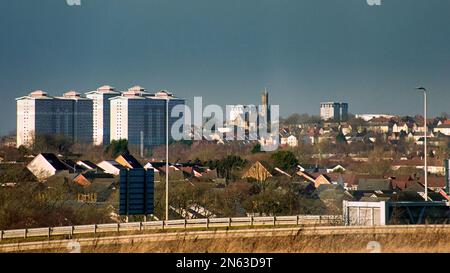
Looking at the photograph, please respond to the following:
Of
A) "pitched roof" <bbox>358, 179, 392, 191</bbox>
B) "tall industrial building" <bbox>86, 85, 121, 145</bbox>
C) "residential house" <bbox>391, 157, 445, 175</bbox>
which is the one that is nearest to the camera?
"pitched roof" <bbox>358, 179, 392, 191</bbox>

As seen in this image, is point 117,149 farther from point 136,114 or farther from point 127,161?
point 136,114

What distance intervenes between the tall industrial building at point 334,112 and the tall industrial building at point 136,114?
10054mm

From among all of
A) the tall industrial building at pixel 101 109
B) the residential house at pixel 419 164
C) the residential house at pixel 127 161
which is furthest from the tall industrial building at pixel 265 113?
the residential house at pixel 127 161

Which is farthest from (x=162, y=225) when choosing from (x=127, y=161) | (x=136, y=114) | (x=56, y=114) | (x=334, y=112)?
(x=136, y=114)

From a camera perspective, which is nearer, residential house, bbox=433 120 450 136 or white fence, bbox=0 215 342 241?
white fence, bbox=0 215 342 241

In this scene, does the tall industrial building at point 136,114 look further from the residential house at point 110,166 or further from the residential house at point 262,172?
the residential house at point 262,172

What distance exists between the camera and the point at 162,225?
16828mm

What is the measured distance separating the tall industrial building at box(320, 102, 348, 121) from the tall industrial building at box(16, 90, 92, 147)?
14.3 metres

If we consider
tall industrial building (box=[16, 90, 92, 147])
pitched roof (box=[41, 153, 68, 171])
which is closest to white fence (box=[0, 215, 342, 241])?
pitched roof (box=[41, 153, 68, 171])

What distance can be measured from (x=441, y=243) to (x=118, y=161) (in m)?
31.7

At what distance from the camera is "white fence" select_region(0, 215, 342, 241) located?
15648 mm

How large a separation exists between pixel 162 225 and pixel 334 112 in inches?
2313

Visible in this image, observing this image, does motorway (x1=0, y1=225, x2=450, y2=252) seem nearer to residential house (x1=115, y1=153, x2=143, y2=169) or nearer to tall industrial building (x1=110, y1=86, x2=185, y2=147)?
residential house (x1=115, y1=153, x2=143, y2=169)
